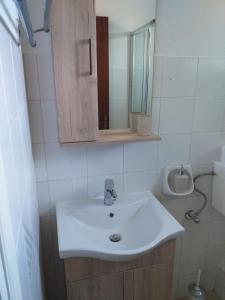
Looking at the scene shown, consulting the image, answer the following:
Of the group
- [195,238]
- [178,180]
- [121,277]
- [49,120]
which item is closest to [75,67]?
[49,120]

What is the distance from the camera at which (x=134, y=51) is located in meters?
1.20

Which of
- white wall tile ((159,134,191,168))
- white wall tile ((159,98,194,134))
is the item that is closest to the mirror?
white wall tile ((159,98,194,134))

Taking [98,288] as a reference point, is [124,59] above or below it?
above

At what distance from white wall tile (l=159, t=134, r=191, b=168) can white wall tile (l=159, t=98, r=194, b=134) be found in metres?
0.04

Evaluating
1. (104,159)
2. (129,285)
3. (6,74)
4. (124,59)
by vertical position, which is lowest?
(129,285)

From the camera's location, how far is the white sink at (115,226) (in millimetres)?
965

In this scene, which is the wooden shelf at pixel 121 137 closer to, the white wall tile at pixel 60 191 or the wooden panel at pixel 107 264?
the white wall tile at pixel 60 191

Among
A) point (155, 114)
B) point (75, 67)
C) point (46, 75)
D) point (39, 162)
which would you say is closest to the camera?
point (75, 67)

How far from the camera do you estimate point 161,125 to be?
4.39 feet

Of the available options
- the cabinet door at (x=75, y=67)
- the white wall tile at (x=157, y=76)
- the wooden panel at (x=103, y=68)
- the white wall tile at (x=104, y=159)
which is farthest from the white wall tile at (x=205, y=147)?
the cabinet door at (x=75, y=67)

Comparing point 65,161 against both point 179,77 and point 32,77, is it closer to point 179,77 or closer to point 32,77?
point 32,77

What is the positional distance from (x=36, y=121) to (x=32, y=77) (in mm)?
209

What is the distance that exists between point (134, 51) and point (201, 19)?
1.34 feet

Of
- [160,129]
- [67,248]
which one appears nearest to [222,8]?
[160,129]
